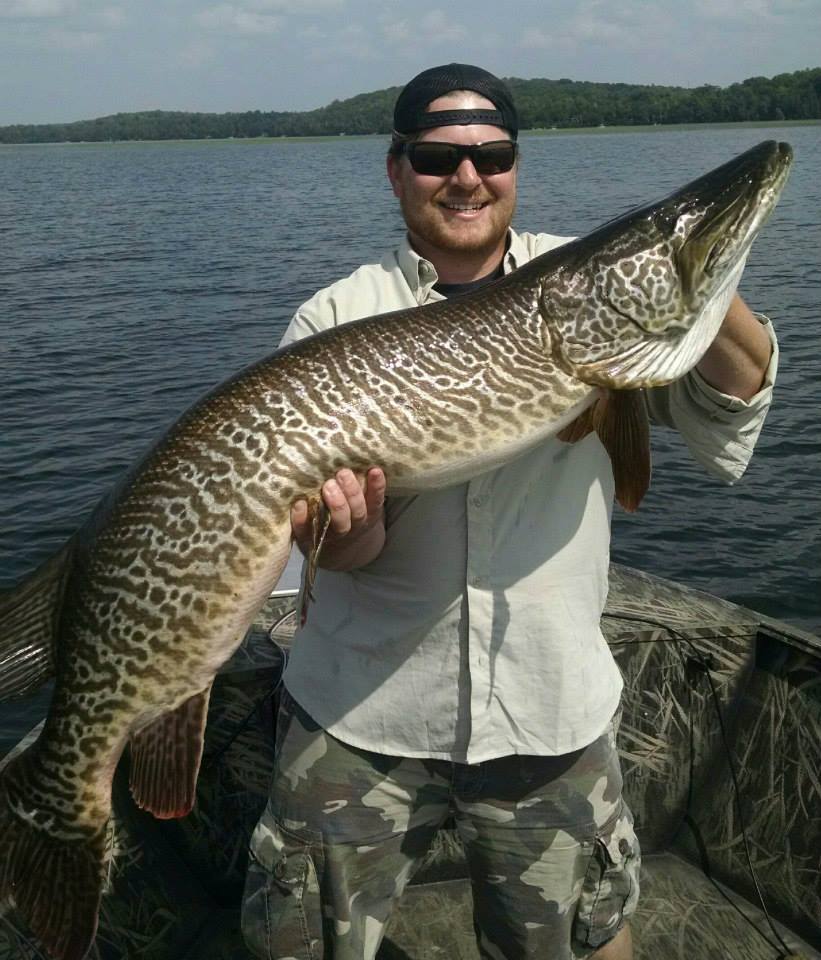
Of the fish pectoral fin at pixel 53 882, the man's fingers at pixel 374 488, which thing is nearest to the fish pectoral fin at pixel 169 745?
the fish pectoral fin at pixel 53 882

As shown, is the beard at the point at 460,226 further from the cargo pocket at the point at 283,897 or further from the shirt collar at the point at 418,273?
the cargo pocket at the point at 283,897

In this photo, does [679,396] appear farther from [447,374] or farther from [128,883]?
[128,883]

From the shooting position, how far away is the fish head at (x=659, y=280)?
2.50 m

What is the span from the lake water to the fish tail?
4.14m

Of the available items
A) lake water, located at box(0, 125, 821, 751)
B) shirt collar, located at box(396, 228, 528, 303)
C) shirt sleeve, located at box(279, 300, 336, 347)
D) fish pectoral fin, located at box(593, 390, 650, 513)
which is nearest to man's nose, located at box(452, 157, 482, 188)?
shirt collar, located at box(396, 228, 528, 303)

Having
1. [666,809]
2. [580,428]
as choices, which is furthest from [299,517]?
[666,809]

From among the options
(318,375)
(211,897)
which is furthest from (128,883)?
(318,375)

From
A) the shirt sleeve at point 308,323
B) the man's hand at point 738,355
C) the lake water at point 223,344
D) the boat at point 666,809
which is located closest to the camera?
the man's hand at point 738,355

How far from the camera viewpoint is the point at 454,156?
2.77m

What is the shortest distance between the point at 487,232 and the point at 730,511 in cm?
666

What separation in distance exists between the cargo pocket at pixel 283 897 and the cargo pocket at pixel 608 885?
0.72m

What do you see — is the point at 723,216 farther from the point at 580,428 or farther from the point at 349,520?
the point at 349,520

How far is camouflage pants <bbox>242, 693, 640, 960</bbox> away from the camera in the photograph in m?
2.49

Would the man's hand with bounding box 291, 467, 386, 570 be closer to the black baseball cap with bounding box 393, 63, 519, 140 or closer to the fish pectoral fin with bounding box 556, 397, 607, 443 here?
the fish pectoral fin with bounding box 556, 397, 607, 443
